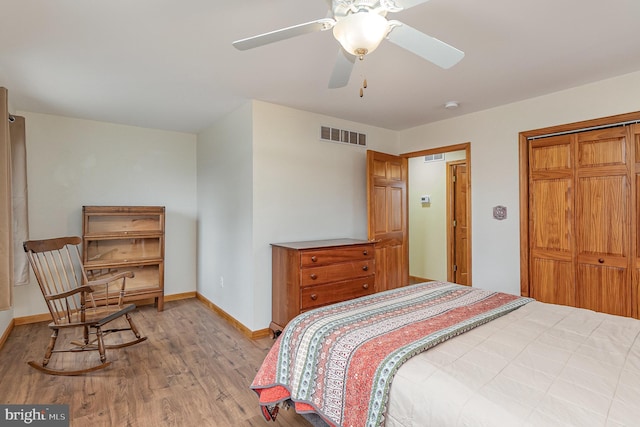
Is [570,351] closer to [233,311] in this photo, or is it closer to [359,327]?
[359,327]

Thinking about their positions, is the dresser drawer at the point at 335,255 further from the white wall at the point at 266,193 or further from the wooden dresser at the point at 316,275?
the white wall at the point at 266,193

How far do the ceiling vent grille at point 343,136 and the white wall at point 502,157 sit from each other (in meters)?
1.03

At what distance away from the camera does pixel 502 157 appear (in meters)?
3.54

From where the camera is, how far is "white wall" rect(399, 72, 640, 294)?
9.98 feet

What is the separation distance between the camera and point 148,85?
291 cm

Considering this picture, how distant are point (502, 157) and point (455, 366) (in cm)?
297

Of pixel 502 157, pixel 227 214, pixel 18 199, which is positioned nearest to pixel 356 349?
pixel 227 214

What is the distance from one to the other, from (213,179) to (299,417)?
3.07 m

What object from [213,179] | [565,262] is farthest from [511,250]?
[213,179]

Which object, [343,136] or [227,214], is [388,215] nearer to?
[343,136]

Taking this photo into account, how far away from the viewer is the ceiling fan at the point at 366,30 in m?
1.38

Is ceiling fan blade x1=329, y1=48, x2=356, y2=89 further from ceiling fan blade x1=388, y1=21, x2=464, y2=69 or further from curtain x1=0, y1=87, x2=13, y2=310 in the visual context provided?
curtain x1=0, y1=87, x2=13, y2=310

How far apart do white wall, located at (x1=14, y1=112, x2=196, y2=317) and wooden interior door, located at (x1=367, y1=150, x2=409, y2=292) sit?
8.71 feet

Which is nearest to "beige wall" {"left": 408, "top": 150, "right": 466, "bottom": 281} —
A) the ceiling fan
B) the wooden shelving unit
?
the ceiling fan
